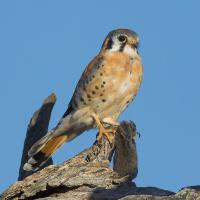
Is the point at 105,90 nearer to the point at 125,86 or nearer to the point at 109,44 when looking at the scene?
the point at 125,86

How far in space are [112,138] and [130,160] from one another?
1.18 metres

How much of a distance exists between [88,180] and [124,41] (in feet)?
12.5

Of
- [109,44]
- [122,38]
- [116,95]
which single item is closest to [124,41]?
[122,38]

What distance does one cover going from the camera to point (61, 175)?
29.1 feet

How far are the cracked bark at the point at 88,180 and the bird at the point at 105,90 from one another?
6.87 feet

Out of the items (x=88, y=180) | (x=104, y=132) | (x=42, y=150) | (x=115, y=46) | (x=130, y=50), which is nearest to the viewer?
(x=88, y=180)

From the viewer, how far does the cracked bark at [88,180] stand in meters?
8.50

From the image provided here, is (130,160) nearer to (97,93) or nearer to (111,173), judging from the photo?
(111,173)

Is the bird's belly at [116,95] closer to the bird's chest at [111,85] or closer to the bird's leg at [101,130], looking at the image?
the bird's chest at [111,85]

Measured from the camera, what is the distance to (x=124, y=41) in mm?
12195

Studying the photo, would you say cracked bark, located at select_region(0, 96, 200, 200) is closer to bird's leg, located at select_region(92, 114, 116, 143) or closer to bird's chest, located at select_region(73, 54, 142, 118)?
bird's leg, located at select_region(92, 114, 116, 143)

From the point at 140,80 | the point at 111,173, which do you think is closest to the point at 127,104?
the point at 140,80

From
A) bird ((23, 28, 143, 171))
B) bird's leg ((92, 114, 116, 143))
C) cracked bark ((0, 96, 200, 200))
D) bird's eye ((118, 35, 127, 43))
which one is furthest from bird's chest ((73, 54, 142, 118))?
cracked bark ((0, 96, 200, 200))

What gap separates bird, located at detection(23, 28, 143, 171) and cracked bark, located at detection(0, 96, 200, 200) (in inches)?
82.4
